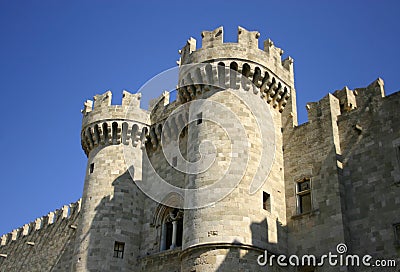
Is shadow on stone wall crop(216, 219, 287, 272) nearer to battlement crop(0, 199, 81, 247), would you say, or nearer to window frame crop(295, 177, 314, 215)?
window frame crop(295, 177, 314, 215)

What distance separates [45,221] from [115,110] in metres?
9.37

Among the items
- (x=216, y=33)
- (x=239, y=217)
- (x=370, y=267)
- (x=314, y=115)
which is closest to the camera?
(x=370, y=267)

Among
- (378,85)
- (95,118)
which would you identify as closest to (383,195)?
(378,85)

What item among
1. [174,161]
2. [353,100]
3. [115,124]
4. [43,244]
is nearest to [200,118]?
[174,161]

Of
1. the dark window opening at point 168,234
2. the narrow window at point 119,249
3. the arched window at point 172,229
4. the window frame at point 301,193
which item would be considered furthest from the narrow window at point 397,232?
the narrow window at point 119,249

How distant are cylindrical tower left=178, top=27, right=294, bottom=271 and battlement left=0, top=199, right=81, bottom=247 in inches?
385

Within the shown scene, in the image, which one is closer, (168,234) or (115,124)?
(168,234)

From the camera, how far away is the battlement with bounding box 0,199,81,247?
25.7 m

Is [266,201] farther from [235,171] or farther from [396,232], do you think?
[396,232]

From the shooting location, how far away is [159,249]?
18938 millimetres

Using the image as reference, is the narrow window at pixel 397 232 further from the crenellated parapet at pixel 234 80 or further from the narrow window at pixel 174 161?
the narrow window at pixel 174 161

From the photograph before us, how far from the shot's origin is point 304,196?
17031 millimetres

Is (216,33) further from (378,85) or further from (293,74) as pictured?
(378,85)

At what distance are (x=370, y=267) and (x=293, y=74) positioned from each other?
826cm
